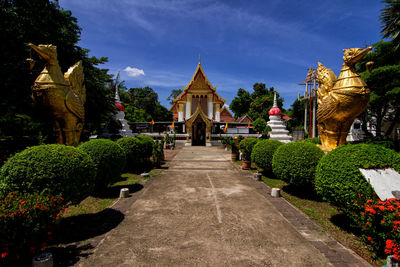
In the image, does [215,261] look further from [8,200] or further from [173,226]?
[8,200]

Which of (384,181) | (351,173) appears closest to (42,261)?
(351,173)

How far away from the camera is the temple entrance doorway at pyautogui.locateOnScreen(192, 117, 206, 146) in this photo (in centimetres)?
2639

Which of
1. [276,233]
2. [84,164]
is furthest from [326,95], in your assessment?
[84,164]

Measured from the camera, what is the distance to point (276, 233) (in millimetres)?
4367

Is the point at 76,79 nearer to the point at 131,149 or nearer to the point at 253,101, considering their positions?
the point at 131,149

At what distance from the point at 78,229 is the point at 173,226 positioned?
7.40ft

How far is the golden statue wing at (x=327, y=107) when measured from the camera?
8.41m

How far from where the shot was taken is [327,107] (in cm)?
874

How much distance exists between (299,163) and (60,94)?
9.24 m

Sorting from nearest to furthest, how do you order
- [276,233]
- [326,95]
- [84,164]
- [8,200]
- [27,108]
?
[8,200] → [276,233] → [84,164] → [27,108] → [326,95]

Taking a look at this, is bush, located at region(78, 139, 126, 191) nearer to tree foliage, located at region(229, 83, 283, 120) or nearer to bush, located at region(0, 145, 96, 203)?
bush, located at region(0, 145, 96, 203)

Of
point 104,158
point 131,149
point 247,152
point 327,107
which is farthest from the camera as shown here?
point 247,152

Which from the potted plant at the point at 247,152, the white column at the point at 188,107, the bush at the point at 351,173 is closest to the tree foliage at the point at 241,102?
the white column at the point at 188,107

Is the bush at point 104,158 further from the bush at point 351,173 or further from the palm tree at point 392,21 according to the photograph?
the palm tree at point 392,21
